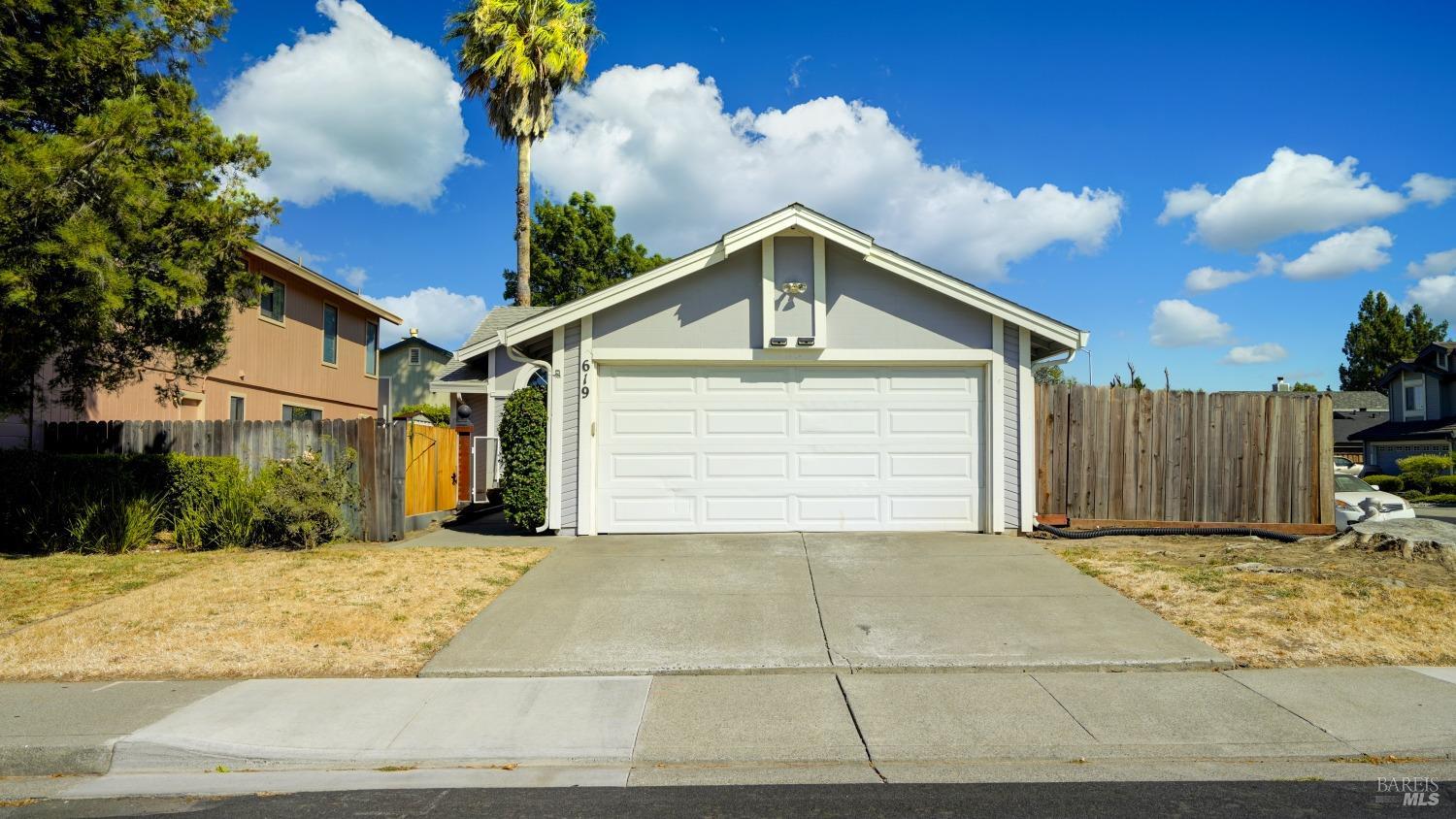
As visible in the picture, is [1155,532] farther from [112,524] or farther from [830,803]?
[112,524]

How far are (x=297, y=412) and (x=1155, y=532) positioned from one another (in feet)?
59.5

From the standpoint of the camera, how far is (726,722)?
5754 millimetres

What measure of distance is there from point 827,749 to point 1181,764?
201 centimetres

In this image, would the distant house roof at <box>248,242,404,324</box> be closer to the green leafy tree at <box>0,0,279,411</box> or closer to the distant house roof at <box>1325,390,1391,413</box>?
the green leafy tree at <box>0,0,279,411</box>

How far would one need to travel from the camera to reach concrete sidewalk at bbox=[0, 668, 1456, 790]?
523 centimetres

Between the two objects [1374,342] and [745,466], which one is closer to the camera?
[745,466]

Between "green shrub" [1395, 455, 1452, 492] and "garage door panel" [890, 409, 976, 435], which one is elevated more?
"garage door panel" [890, 409, 976, 435]

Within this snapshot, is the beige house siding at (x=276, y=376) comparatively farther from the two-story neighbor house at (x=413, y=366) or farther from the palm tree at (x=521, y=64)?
the two-story neighbor house at (x=413, y=366)

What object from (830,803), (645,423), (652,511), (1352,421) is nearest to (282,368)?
(645,423)

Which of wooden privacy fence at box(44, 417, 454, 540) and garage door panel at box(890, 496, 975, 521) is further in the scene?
wooden privacy fence at box(44, 417, 454, 540)

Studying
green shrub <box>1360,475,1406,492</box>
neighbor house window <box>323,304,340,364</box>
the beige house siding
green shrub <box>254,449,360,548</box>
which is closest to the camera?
green shrub <box>254,449,360,548</box>

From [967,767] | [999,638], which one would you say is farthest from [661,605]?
[967,767]

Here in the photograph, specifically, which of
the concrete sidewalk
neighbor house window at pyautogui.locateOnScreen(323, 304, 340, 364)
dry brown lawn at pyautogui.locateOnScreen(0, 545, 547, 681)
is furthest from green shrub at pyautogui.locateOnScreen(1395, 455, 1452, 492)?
neighbor house window at pyautogui.locateOnScreen(323, 304, 340, 364)

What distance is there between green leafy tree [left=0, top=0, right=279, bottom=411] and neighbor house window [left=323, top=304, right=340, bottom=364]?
10.6 meters
